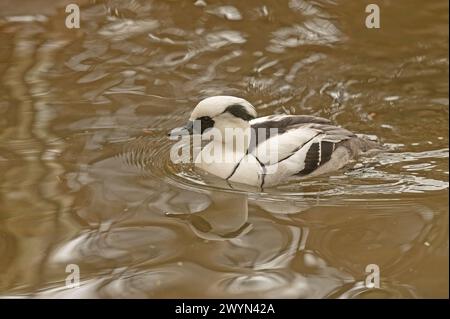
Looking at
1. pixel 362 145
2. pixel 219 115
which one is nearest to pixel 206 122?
pixel 219 115

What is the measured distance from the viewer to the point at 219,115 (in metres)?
5.75

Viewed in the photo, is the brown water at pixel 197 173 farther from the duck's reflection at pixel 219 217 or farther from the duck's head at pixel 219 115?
the duck's head at pixel 219 115

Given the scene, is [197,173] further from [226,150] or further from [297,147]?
[297,147]

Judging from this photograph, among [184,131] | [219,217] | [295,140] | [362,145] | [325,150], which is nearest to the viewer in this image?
[219,217]

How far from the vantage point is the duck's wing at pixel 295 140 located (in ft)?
19.0

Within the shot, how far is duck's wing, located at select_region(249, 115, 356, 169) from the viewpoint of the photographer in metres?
5.80

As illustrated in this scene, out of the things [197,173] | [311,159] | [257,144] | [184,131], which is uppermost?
[184,131]

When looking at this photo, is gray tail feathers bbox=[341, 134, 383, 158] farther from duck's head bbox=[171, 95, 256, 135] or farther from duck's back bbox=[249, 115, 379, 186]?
duck's head bbox=[171, 95, 256, 135]

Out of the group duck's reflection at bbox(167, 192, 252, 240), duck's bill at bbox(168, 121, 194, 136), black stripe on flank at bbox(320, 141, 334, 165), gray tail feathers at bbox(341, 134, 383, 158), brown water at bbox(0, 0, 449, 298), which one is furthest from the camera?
gray tail feathers at bbox(341, 134, 383, 158)

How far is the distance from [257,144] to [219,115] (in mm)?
362

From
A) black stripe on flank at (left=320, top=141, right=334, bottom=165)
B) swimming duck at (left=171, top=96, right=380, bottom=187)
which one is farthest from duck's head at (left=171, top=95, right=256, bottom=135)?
black stripe on flank at (left=320, top=141, right=334, bottom=165)

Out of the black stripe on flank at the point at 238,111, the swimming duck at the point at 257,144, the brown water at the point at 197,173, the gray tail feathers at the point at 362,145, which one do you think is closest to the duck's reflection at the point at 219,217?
the brown water at the point at 197,173

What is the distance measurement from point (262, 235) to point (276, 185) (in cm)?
65
